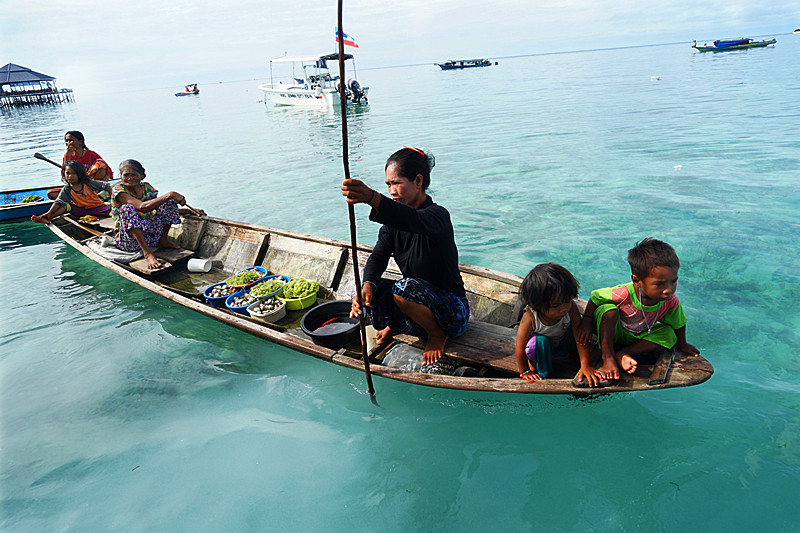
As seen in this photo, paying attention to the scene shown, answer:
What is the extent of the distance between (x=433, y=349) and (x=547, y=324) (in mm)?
894

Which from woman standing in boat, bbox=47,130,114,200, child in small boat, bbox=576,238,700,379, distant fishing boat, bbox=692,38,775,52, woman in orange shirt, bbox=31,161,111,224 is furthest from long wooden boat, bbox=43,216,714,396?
distant fishing boat, bbox=692,38,775,52

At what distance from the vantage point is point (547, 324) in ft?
9.15

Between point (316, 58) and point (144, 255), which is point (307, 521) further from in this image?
point (316, 58)

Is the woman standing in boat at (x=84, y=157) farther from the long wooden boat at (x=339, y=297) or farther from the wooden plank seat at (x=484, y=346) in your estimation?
the wooden plank seat at (x=484, y=346)

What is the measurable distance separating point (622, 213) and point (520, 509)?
690cm

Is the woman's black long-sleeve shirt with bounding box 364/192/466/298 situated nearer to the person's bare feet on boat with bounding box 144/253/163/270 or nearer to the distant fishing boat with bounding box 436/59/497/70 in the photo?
the person's bare feet on boat with bounding box 144/253/163/270

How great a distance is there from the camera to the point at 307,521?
9.27 feet

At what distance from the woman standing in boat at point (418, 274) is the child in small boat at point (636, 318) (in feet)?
3.13

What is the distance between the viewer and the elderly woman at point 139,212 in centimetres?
544

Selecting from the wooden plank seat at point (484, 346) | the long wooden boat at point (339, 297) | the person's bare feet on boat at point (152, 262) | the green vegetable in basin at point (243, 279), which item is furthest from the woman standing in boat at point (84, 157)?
the wooden plank seat at point (484, 346)

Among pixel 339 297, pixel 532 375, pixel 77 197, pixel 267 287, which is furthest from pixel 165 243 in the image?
pixel 532 375

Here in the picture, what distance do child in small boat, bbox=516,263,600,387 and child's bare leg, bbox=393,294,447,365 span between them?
2.16ft

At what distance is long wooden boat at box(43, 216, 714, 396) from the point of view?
2.58m

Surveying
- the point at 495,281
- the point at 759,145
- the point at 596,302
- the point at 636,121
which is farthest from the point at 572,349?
the point at 636,121
